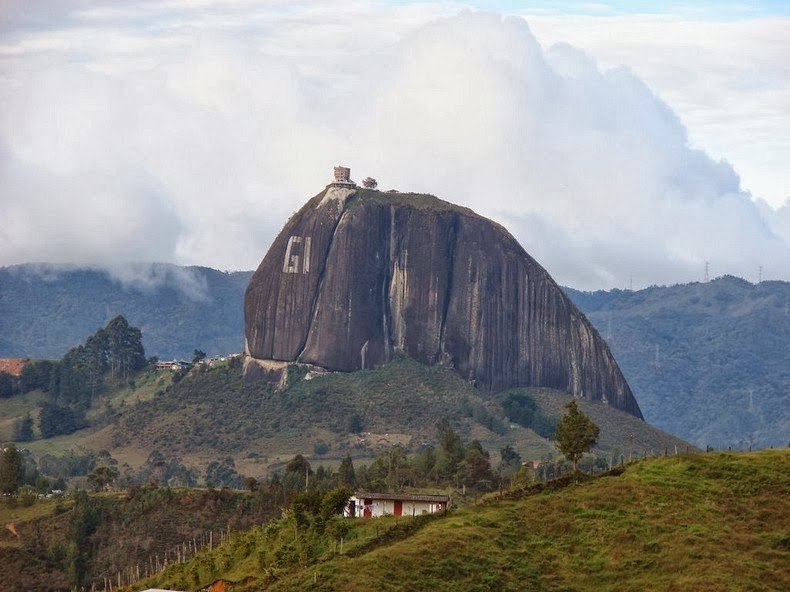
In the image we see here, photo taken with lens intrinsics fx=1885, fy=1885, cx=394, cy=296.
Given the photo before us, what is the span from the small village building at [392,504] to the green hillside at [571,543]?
6633 millimetres

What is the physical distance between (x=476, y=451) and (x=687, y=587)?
7544 centimetres

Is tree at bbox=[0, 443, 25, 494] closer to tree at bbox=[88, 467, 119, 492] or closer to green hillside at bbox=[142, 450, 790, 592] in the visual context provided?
tree at bbox=[88, 467, 119, 492]

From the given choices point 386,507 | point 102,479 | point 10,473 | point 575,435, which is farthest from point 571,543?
point 102,479

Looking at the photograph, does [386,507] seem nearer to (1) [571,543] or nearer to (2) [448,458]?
(1) [571,543]

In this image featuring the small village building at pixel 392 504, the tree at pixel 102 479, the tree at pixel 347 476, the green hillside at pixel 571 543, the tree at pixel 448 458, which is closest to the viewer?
the green hillside at pixel 571 543

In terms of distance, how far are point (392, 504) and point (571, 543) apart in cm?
1912

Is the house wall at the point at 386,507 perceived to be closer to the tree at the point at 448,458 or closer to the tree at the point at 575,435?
the tree at the point at 575,435

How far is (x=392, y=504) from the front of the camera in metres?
116

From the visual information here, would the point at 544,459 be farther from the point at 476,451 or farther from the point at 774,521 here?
the point at 774,521

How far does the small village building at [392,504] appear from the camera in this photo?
11538 cm

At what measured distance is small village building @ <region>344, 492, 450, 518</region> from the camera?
115 m

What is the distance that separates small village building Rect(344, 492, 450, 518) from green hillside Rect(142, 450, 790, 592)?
663 cm

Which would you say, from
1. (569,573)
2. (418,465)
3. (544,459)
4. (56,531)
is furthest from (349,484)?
(569,573)

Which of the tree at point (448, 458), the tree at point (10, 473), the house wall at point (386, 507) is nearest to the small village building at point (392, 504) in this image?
the house wall at point (386, 507)
